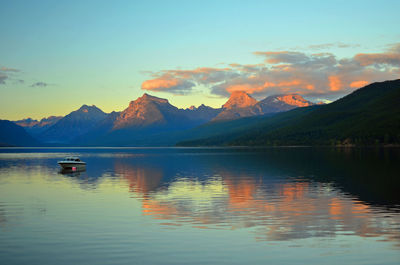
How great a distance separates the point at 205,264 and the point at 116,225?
569 inches

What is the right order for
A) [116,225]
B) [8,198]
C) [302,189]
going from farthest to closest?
[302,189] < [8,198] < [116,225]

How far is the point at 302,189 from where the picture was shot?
64188 millimetres

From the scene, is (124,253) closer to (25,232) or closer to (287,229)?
(25,232)

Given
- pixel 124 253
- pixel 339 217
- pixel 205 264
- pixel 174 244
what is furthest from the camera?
pixel 339 217

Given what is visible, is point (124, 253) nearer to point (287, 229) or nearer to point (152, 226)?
point (152, 226)

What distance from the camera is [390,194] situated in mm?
56625

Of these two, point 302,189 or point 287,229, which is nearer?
point 287,229

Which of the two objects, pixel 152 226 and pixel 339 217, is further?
pixel 339 217

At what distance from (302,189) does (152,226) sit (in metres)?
33.7

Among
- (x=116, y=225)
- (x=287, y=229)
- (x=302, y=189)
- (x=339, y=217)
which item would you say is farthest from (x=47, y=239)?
(x=302, y=189)

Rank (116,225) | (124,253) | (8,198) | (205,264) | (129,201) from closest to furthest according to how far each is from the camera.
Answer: (205,264)
(124,253)
(116,225)
(129,201)
(8,198)

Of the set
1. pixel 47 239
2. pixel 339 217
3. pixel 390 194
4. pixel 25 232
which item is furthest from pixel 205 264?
pixel 390 194

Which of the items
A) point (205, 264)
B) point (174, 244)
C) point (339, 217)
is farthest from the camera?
point (339, 217)

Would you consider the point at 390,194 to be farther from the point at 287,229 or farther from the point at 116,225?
the point at 116,225
